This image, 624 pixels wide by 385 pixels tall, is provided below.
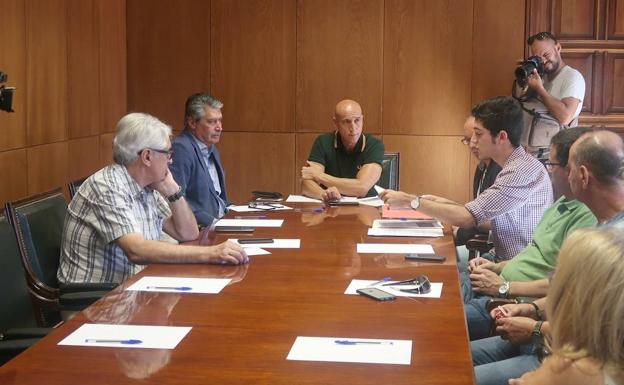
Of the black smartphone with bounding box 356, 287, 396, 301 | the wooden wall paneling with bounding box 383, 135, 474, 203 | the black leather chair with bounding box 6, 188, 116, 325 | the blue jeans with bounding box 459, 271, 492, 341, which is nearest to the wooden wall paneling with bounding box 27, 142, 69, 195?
the black leather chair with bounding box 6, 188, 116, 325

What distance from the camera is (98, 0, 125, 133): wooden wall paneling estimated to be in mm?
7328

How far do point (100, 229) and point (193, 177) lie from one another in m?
1.59

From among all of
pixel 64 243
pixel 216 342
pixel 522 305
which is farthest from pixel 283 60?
pixel 216 342

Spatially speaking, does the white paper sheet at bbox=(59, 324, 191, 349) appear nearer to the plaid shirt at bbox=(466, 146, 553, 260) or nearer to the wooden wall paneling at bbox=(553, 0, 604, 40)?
the plaid shirt at bbox=(466, 146, 553, 260)

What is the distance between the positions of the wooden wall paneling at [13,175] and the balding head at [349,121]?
2044 mm

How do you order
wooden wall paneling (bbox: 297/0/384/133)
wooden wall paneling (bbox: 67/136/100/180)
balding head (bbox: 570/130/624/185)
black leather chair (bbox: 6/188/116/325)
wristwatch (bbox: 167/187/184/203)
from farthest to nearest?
1. wooden wall paneling (bbox: 297/0/384/133)
2. wooden wall paneling (bbox: 67/136/100/180)
3. wristwatch (bbox: 167/187/184/203)
4. black leather chair (bbox: 6/188/116/325)
5. balding head (bbox: 570/130/624/185)

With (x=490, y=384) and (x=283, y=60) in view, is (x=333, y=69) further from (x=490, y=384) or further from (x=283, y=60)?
(x=490, y=384)

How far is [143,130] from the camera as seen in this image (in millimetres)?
3814

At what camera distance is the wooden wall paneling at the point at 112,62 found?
733cm

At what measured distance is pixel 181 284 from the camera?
3.10 m

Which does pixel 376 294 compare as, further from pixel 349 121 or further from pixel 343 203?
pixel 349 121

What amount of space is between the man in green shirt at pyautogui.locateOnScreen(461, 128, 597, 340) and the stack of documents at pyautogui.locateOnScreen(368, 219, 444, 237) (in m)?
0.36

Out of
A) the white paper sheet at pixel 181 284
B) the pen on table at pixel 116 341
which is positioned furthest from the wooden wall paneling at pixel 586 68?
the pen on table at pixel 116 341

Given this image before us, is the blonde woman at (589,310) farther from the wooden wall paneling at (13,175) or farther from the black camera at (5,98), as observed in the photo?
the wooden wall paneling at (13,175)
